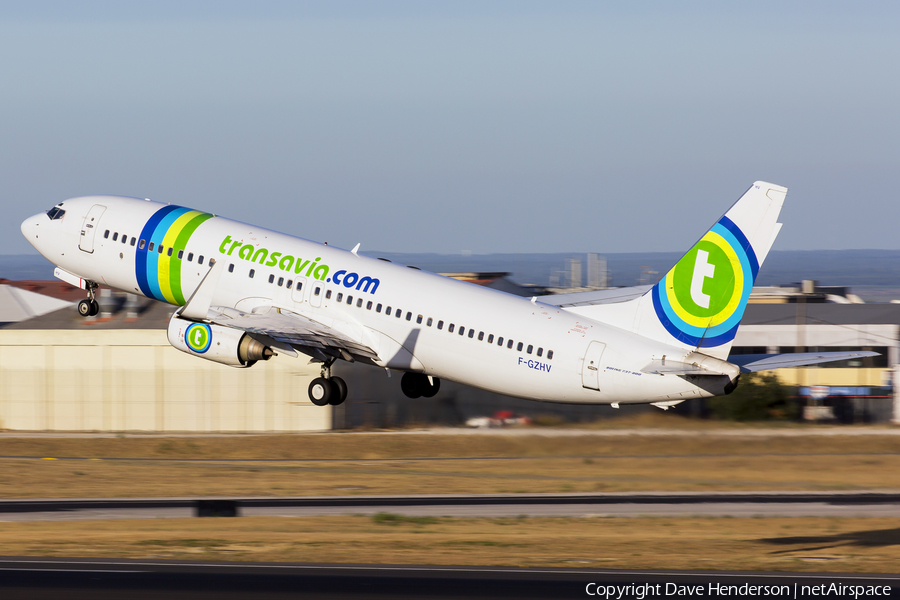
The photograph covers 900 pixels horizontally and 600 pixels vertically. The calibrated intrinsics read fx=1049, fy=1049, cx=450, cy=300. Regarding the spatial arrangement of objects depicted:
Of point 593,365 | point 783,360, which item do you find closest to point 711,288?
point 783,360

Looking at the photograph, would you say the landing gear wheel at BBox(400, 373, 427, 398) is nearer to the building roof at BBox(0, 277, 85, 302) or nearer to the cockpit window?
the cockpit window

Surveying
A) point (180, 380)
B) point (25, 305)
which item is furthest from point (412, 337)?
point (25, 305)

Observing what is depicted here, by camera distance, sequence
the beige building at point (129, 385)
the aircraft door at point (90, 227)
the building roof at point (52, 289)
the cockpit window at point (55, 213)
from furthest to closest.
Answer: the building roof at point (52, 289) → the beige building at point (129, 385) → the cockpit window at point (55, 213) → the aircraft door at point (90, 227)

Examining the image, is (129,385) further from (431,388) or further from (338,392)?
(431,388)

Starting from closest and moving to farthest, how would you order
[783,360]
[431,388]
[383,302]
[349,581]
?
[349,581]
[783,360]
[383,302]
[431,388]

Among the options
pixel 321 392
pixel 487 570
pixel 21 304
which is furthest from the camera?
pixel 21 304

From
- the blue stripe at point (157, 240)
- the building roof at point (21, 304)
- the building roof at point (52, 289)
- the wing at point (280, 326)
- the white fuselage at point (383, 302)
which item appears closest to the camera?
the white fuselage at point (383, 302)

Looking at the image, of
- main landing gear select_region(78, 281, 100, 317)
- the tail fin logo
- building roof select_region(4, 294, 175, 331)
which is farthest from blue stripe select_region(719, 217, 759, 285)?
building roof select_region(4, 294, 175, 331)

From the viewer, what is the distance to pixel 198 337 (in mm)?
42281

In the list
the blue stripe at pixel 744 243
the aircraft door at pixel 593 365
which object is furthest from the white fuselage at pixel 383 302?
the blue stripe at pixel 744 243

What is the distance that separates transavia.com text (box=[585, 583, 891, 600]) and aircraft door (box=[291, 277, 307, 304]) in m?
20.2

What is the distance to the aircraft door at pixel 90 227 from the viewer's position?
46438 millimetres

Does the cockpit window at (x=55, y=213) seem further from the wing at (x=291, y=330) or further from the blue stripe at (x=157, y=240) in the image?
the wing at (x=291, y=330)

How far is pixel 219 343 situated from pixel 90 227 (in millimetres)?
9384
